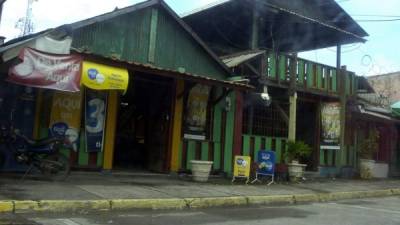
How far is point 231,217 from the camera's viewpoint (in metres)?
9.05

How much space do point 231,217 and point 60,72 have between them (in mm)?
4637

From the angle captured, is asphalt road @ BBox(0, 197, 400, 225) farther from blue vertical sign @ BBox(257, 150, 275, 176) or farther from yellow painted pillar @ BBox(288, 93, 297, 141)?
yellow painted pillar @ BBox(288, 93, 297, 141)

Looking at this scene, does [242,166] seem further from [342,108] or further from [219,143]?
[342,108]

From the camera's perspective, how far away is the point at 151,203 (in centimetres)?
945

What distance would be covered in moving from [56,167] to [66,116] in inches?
64.0

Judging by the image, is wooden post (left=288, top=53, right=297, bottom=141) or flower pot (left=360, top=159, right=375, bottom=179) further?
flower pot (left=360, top=159, right=375, bottom=179)

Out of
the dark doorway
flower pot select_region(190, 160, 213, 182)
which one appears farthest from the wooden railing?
flower pot select_region(190, 160, 213, 182)

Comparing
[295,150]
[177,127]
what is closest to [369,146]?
Result: [295,150]

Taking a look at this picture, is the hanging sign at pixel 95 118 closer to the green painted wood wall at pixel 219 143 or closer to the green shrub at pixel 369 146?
the green painted wood wall at pixel 219 143

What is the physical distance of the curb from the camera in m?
8.02

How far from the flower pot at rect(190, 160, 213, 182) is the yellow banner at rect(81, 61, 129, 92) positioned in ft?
11.0

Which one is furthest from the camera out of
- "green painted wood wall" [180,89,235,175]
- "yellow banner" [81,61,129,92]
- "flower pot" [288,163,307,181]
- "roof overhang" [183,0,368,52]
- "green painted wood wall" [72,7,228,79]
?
"roof overhang" [183,0,368,52]

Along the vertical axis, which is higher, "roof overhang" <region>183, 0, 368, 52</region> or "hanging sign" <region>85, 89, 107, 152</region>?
"roof overhang" <region>183, 0, 368, 52</region>

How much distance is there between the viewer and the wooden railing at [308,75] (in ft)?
54.0
